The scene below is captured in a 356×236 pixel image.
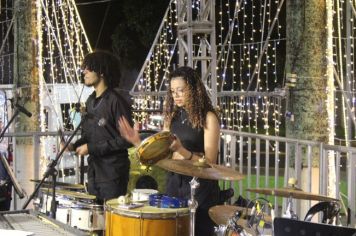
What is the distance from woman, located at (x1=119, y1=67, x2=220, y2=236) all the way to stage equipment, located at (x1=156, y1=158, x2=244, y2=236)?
194mm

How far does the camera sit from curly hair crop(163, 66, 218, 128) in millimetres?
→ 4008

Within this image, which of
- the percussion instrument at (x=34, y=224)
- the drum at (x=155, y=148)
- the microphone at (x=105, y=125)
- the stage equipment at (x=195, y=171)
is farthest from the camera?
the microphone at (x=105, y=125)

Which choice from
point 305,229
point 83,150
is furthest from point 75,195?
point 305,229

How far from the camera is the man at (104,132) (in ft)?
14.5

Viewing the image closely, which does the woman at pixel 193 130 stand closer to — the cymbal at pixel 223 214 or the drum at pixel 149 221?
the cymbal at pixel 223 214

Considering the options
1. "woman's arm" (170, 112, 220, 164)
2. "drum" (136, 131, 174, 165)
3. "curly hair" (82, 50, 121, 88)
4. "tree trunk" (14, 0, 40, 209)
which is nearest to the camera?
"drum" (136, 131, 174, 165)

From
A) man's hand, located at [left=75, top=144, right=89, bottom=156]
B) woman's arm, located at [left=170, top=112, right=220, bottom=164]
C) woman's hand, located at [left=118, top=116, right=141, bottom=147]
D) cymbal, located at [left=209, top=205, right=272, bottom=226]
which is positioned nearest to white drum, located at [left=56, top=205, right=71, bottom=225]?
man's hand, located at [left=75, top=144, right=89, bottom=156]

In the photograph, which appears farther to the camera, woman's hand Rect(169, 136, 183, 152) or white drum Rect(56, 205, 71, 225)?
white drum Rect(56, 205, 71, 225)

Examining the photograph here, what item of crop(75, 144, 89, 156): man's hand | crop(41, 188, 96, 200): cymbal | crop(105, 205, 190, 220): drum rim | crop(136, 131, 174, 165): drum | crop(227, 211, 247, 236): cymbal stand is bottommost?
crop(227, 211, 247, 236): cymbal stand

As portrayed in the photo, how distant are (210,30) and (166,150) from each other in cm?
364

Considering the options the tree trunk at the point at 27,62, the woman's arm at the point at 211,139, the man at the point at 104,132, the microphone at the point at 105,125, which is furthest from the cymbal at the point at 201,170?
the tree trunk at the point at 27,62

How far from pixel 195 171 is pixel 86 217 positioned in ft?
3.56

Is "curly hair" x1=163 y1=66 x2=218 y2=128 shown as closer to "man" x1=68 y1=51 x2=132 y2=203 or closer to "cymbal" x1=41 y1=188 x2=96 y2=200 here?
"man" x1=68 y1=51 x2=132 y2=203

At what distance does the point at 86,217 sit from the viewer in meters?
4.24
